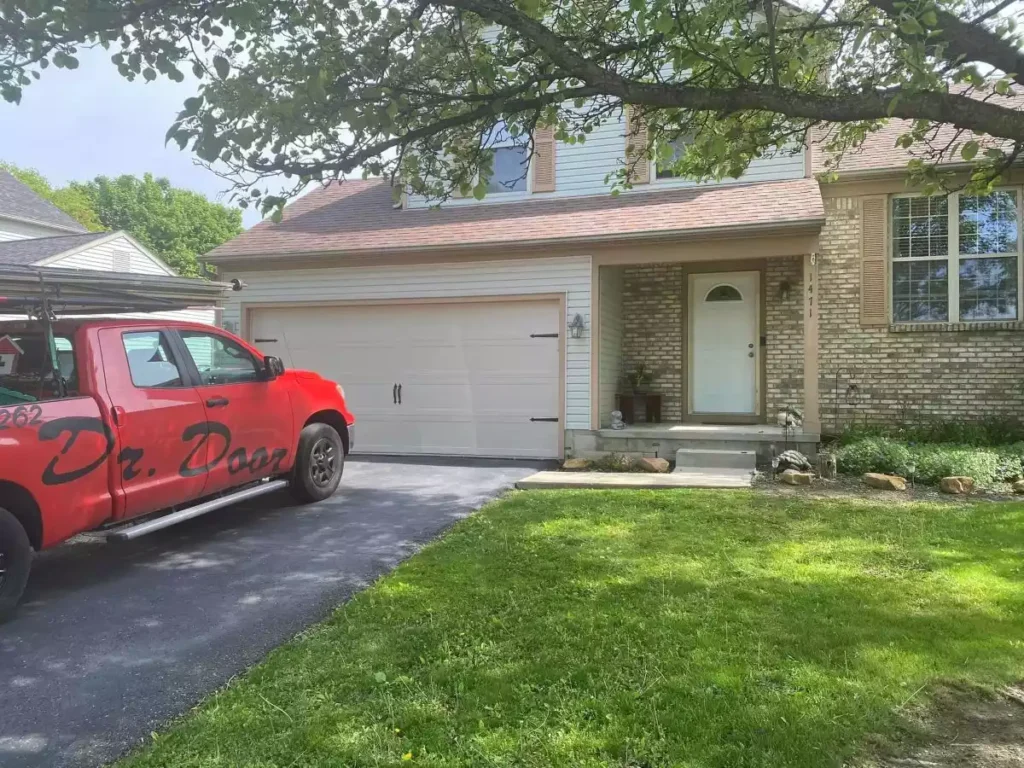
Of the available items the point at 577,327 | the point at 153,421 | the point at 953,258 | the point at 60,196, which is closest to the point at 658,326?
the point at 577,327

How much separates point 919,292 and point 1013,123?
8152 mm

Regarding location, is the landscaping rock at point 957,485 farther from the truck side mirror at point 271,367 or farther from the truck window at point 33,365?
the truck window at point 33,365

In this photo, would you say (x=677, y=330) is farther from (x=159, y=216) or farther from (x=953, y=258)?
(x=159, y=216)

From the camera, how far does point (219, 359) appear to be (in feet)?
19.4

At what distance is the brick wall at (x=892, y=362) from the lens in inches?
401

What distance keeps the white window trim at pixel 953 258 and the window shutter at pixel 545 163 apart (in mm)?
5062

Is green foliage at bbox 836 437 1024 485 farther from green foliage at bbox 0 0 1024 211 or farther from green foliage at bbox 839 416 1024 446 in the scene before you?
green foliage at bbox 0 0 1024 211

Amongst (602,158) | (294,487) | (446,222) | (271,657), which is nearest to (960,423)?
(602,158)

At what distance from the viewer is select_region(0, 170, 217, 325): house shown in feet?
57.9

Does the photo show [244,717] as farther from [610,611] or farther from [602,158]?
[602,158]

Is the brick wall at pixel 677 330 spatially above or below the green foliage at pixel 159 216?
below

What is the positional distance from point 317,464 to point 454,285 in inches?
166

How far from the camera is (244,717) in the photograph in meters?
2.97

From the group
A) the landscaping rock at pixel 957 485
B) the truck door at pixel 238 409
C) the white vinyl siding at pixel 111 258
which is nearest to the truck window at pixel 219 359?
the truck door at pixel 238 409
